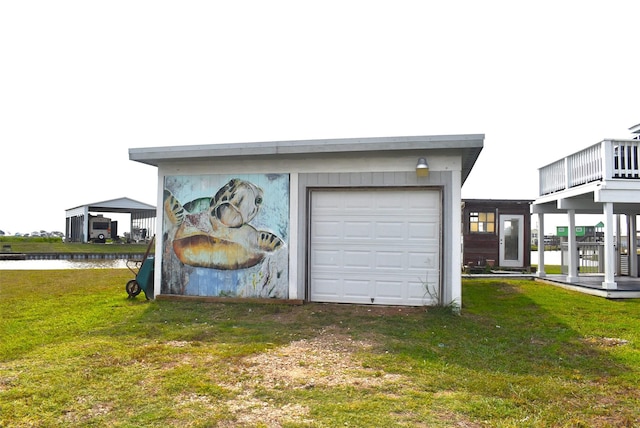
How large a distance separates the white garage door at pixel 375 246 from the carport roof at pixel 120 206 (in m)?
26.5

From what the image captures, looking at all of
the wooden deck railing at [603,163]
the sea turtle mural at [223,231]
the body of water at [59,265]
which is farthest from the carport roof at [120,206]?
the wooden deck railing at [603,163]

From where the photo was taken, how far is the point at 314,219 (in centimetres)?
779

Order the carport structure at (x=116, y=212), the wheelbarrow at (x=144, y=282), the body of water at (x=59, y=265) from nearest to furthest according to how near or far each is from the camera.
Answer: the wheelbarrow at (x=144, y=282) < the body of water at (x=59, y=265) < the carport structure at (x=116, y=212)

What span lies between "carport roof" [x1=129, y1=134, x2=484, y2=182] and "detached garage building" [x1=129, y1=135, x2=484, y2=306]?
2 cm

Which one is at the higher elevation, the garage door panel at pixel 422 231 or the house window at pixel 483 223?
the house window at pixel 483 223

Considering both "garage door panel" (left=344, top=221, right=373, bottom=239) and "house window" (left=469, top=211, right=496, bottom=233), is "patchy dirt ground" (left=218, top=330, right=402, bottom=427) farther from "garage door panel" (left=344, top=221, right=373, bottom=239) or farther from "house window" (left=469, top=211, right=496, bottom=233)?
"house window" (left=469, top=211, right=496, bottom=233)

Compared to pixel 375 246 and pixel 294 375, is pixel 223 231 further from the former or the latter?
pixel 294 375

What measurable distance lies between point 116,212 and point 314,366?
1299 inches

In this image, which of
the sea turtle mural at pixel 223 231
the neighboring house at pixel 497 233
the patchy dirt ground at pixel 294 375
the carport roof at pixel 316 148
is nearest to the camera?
the patchy dirt ground at pixel 294 375

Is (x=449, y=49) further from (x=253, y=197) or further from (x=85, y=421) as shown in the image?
(x=85, y=421)

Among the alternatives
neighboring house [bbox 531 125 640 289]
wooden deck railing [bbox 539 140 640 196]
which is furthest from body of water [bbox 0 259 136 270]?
wooden deck railing [bbox 539 140 640 196]

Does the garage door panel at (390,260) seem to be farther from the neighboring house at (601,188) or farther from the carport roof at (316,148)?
the neighboring house at (601,188)

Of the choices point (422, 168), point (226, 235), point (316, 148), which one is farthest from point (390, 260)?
point (226, 235)

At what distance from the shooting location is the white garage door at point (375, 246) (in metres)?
7.31
